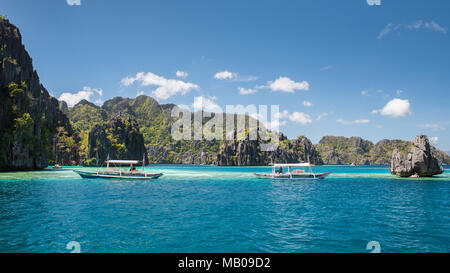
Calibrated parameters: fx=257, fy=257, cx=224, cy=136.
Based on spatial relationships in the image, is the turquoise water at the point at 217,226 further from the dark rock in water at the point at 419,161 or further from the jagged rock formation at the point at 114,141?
the jagged rock formation at the point at 114,141

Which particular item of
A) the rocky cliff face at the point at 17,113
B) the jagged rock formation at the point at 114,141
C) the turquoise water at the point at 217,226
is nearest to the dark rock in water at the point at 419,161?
the turquoise water at the point at 217,226

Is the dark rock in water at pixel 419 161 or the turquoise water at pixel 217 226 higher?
the dark rock in water at pixel 419 161

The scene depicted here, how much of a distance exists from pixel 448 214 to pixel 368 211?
23.3 ft

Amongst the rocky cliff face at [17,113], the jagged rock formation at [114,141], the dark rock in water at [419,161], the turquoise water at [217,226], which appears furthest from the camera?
the jagged rock formation at [114,141]

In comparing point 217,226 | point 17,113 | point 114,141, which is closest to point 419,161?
point 217,226

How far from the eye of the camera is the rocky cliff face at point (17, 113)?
85438 mm

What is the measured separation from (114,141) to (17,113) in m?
89.7

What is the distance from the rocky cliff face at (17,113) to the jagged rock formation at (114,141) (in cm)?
5641

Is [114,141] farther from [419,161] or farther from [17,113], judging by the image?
[419,161]

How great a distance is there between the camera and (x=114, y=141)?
178125 mm

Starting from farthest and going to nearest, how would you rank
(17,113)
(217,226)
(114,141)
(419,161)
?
(114,141) → (17,113) → (419,161) → (217,226)
